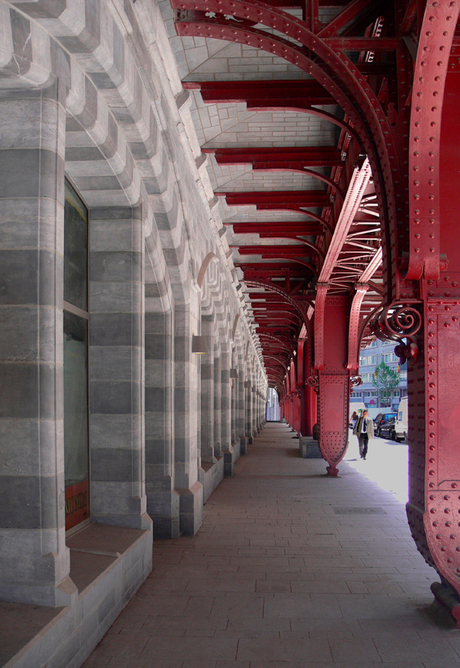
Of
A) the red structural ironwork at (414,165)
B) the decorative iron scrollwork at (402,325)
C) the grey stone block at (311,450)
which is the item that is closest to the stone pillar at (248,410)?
the grey stone block at (311,450)

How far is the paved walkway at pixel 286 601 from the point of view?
4.19 metres

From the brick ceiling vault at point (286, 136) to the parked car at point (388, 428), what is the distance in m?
18.9

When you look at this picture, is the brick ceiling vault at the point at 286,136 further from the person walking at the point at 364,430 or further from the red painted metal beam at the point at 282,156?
the person walking at the point at 364,430

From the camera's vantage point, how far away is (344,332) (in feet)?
51.0

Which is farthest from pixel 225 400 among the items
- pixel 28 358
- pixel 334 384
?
pixel 28 358

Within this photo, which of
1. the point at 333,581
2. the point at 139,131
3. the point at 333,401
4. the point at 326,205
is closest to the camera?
the point at 139,131

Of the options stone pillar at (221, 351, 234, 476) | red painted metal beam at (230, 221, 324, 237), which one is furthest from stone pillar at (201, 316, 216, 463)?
stone pillar at (221, 351, 234, 476)

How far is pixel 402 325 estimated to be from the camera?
4770 mm

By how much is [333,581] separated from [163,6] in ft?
19.8

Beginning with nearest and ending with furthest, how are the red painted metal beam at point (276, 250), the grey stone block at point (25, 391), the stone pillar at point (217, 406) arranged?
the grey stone block at point (25, 391)
the red painted metal beam at point (276, 250)
the stone pillar at point (217, 406)

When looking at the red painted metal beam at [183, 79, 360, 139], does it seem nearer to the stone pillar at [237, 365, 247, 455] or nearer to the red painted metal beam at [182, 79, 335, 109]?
the red painted metal beam at [182, 79, 335, 109]

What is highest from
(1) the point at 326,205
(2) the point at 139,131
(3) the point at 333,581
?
(1) the point at 326,205

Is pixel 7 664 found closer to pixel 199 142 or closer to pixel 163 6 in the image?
pixel 163 6

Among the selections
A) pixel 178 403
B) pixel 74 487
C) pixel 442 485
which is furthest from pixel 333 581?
pixel 178 403
